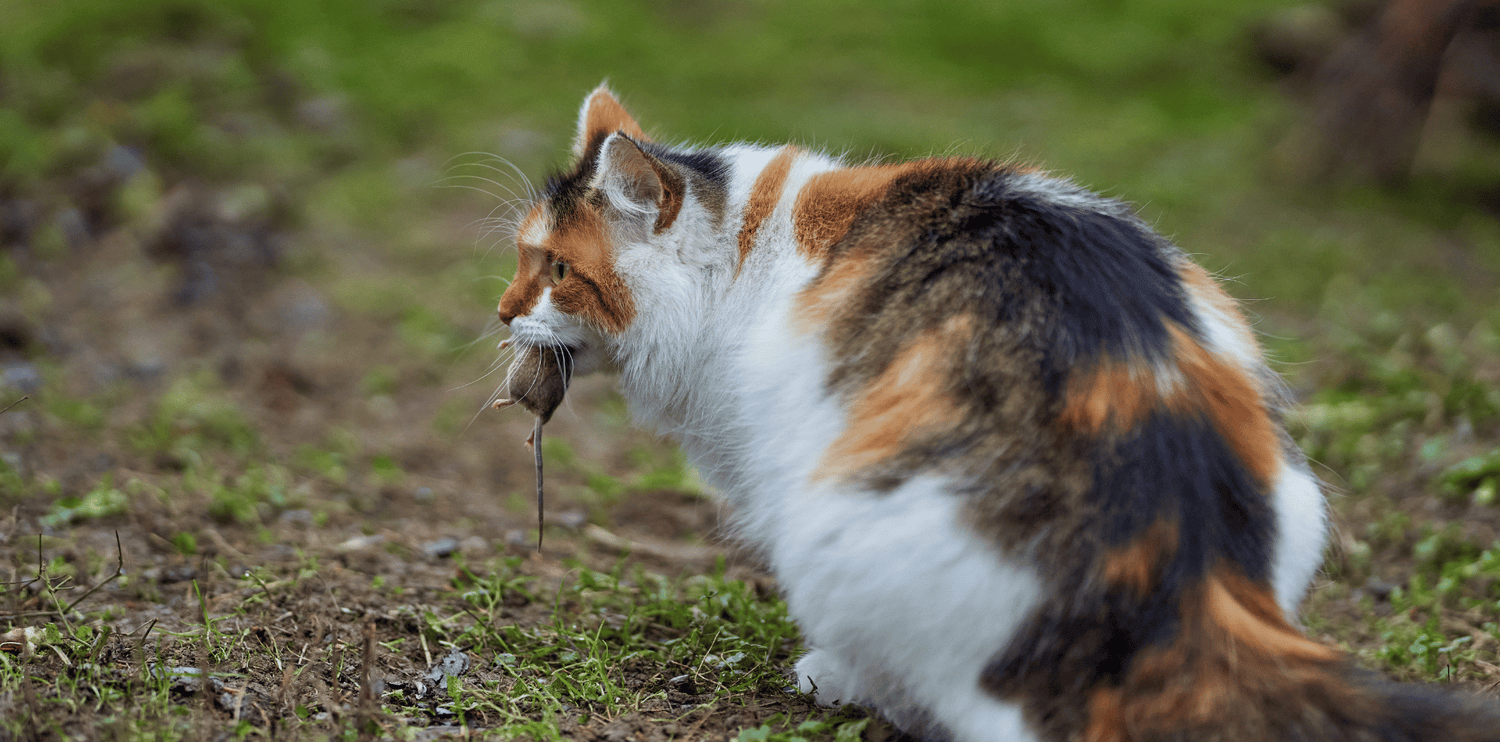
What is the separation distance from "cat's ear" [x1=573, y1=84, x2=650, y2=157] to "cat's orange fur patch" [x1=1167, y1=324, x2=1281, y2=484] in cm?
175

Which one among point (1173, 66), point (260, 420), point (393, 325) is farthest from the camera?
point (1173, 66)

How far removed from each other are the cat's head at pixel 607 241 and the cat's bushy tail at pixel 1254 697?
1527 millimetres

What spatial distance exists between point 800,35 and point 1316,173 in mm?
4596

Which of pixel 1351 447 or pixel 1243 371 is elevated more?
pixel 1243 371

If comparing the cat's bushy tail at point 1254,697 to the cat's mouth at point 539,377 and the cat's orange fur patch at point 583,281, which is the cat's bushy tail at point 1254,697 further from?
the cat's mouth at point 539,377

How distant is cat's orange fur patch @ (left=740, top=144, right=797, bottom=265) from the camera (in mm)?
2842

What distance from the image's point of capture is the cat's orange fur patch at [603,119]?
10.8 ft

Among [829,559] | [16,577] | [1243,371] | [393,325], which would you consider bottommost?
[393,325]

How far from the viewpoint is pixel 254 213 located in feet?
21.4

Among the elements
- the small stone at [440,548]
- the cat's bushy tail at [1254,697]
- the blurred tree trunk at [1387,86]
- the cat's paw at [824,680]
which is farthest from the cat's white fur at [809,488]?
the blurred tree trunk at [1387,86]

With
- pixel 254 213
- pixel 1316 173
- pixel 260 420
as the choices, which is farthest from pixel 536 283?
pixel 1316 173

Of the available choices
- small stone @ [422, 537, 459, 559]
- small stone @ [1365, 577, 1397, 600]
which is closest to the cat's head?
small stone @ [422, 537, 459, 559]

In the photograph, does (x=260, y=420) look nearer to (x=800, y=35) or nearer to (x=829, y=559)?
(x=829, y=559)

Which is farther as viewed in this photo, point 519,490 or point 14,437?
point 519,490
